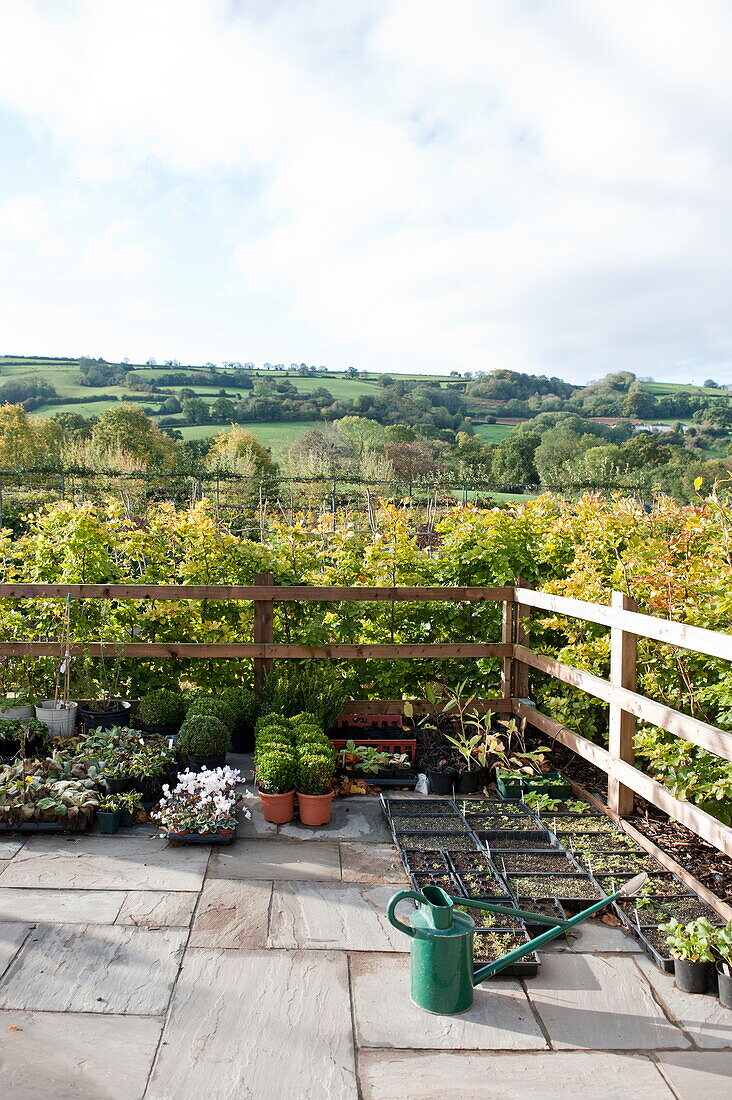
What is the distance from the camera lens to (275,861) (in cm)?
317

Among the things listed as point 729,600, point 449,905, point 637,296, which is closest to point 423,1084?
point 449,905

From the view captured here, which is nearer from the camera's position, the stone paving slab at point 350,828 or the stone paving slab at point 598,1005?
the stone paving slab at point 598,1005

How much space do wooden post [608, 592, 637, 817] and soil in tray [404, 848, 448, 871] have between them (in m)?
0.99

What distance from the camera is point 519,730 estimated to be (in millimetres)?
4562

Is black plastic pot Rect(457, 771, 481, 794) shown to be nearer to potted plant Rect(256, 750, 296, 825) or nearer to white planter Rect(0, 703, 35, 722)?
potted plant Rect(256, 750, 296, 825)

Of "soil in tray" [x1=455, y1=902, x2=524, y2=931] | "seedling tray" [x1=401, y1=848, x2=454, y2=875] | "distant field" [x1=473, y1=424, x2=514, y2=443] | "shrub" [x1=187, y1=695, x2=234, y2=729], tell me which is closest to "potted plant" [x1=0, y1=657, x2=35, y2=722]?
"shrub" [x1=187, y1=695, x2=234, y2=729]

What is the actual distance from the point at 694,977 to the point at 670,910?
0.46 meters

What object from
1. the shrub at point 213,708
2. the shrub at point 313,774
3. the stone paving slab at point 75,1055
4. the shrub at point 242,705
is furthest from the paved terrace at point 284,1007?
the shrub at point 242,705

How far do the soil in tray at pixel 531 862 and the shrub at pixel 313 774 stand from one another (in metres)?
0.87

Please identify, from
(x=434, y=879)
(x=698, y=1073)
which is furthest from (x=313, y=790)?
(x=698, y=1073)

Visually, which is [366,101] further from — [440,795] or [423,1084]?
[423,1084]

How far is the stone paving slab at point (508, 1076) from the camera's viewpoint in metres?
1.85

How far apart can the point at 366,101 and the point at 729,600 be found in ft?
17.5

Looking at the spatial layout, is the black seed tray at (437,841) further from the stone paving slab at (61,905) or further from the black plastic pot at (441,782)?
the stone paving slab at (61,905)
